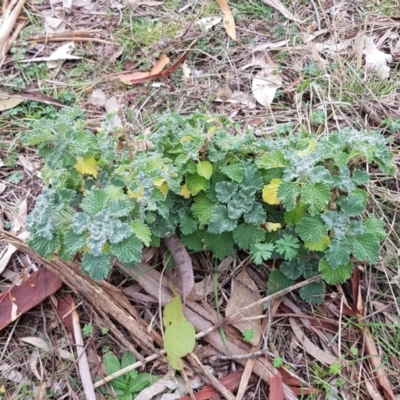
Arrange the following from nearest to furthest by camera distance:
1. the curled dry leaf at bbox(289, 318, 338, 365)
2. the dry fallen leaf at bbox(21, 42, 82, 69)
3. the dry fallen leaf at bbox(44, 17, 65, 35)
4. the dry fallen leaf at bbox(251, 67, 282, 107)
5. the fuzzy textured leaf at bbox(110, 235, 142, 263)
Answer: the fuzzy textured leaf at bbox(110, 235, 142, 263), the curled dry leaf at bbox(289, 318, 338, 365), the dry fallen leaf at bbox(251, 67, 282, 107), the dry fallen leaf at bbox(21, 42, 82, 69), the dry fallen leaf at bbox(44, 17, 65, 35)

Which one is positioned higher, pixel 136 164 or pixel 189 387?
pixel 136 164

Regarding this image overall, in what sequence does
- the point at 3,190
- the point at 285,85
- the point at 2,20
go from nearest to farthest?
1. the point at 3,190
2. the point at 285,85
3. the point at 2,20

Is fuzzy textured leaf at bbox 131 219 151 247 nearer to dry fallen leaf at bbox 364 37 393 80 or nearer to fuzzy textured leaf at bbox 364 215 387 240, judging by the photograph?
fuzzy textured leaf at bbox 364 215 387 240

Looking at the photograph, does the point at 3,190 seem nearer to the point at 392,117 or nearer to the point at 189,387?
the point at 189,387

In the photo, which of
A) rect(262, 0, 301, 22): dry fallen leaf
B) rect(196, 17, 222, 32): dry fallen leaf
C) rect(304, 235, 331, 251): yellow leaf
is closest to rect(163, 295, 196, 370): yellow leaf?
rect(304, 235, 331, 251): yellow leaf

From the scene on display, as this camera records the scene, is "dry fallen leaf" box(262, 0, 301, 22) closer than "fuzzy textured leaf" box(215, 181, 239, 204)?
No

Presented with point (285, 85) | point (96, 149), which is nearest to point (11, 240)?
point (96, 149)

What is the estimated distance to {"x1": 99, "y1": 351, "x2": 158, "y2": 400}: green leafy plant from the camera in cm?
150

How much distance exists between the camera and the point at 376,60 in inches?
87.0

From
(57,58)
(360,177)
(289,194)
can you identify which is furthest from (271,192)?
(57,58)

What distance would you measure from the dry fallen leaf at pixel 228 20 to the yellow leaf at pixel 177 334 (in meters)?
1.47

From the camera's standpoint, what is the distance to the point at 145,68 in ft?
7.68

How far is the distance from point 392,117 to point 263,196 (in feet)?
2.86

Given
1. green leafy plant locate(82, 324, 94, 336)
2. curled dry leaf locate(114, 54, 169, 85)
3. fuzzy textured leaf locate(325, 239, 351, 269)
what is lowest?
green leafy plant locate(82, 324, 94, 336)
